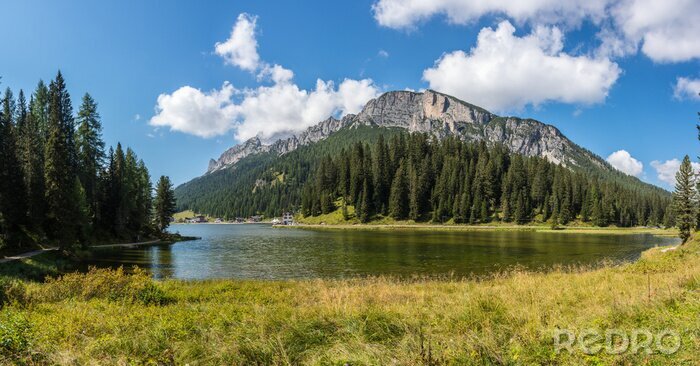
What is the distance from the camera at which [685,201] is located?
263 ft

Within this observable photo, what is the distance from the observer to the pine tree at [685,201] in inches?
3090

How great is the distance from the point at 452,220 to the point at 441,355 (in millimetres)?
152264

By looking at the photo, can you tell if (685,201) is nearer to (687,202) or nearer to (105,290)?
(687,202)

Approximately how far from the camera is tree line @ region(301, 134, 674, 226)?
152625 millimetres

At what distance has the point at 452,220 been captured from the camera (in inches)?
6068

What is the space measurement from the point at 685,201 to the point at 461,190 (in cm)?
8568

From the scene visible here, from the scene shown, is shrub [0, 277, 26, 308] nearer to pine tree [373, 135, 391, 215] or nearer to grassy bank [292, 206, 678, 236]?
grassy bank [292, 206, 678, 236]

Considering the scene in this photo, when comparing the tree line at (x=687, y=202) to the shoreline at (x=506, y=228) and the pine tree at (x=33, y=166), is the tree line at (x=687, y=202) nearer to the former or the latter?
the shoreline at (x=506, y=228)

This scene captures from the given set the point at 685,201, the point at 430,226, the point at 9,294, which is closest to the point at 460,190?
the point at 430,226

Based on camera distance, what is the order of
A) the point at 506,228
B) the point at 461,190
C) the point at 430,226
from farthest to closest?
the point at 461,190
the point at 430,226
the point at 506,228

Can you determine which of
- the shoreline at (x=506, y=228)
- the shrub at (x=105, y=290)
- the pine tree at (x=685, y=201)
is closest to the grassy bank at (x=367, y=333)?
the shrub at (x=105, y=290)

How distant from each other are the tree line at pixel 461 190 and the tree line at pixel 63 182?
86.7 m

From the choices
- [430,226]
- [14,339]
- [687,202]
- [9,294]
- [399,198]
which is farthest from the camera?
[399,198]

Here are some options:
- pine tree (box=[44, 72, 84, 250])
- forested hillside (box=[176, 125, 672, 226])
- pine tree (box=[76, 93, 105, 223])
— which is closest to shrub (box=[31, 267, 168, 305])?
pine tree (box=[44, 72, 84, 250])
